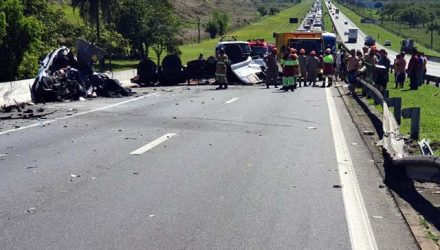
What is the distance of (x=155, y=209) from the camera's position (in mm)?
7852

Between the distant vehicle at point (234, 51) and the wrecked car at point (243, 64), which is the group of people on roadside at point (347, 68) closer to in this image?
the wrecked car at point (243, 64)

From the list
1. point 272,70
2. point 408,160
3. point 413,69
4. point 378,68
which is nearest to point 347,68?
point 413,69

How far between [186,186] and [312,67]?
23891mm

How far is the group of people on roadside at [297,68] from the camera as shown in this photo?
29203mm

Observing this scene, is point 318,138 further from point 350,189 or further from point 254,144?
point 350,189

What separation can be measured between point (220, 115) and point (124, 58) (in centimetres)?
5482

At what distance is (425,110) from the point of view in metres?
20.2

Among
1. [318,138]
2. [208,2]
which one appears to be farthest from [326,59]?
[208,2]

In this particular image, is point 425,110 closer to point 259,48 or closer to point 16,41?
point 16,41

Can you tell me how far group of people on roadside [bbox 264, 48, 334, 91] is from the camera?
29203 mm

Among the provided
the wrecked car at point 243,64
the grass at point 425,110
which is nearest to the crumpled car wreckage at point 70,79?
the wrecked car at point 243,64

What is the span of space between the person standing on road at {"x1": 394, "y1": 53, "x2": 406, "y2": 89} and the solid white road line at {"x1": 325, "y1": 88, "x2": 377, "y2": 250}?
51.4ft

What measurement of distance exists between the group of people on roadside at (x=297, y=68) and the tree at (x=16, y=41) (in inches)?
424

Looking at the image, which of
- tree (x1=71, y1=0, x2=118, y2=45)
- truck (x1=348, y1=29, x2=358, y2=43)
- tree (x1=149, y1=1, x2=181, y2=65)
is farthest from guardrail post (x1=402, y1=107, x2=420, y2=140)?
truck (x1=348, y1=29, x2=358, y2=43)
